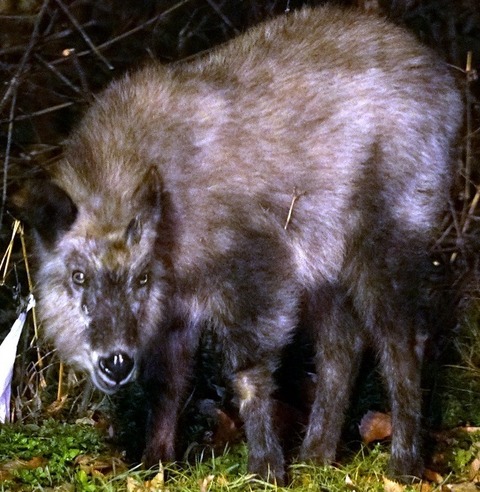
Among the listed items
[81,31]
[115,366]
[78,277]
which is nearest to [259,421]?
[115,366]

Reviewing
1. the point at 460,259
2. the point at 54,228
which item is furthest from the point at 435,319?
the point at 54,228

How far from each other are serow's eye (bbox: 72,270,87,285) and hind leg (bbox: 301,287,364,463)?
1577 millimetres

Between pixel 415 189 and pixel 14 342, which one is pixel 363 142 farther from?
pixel 14 342

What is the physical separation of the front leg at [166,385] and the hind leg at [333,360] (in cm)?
75

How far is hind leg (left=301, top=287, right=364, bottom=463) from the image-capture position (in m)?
6.00

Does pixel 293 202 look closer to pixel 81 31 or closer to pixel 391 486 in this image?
pixel 391 486

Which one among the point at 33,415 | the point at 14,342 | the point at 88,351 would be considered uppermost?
the point at 88,351

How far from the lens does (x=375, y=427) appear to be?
20.2 ft

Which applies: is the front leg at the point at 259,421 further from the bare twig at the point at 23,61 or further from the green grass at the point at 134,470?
the bare twig at the point at 23,61

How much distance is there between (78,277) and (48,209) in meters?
0.34

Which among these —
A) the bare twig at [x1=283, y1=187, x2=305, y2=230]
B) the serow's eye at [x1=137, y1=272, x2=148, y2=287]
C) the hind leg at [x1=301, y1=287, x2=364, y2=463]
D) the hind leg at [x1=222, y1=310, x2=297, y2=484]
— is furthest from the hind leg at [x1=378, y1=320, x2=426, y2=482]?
the serow's eye at [x1=137, y1=272, x2=148, y2=287]

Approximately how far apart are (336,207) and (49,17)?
256 centimetres

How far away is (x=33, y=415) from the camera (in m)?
6.34

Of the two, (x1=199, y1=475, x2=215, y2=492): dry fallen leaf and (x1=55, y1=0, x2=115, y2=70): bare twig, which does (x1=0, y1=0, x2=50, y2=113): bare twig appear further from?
(x1=199, y1=475, x2=215, y2=492): dry fallen leaf
